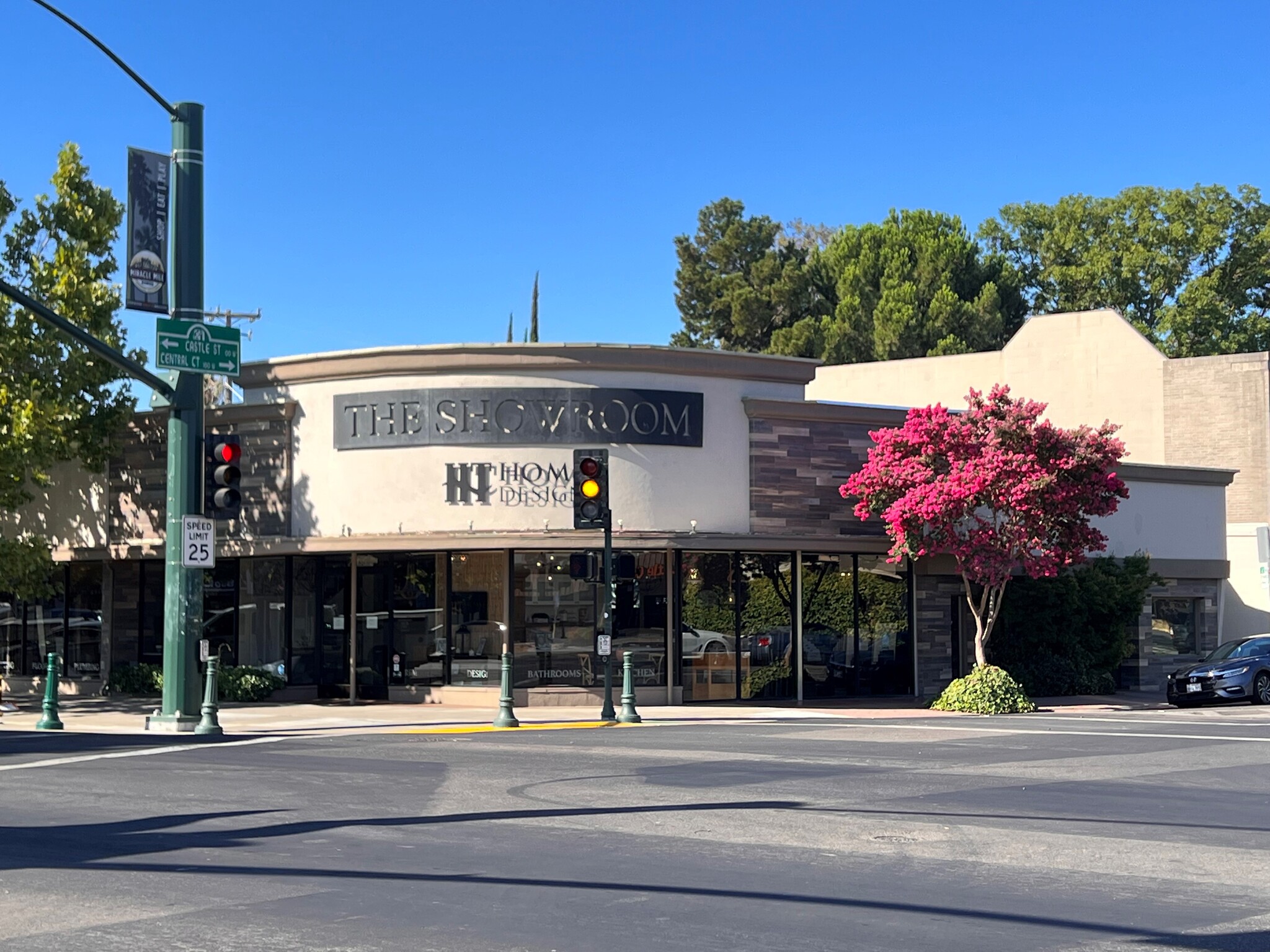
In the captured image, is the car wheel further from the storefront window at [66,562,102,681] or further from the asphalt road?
the storefront window at [66,562,102,681]

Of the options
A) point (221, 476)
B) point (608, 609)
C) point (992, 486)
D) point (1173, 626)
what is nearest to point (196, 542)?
point (221, 476)

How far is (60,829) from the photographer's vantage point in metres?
11.6

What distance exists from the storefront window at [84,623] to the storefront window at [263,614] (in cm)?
378

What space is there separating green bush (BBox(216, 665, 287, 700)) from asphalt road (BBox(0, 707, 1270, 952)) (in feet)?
30.4

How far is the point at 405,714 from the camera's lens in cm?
2552

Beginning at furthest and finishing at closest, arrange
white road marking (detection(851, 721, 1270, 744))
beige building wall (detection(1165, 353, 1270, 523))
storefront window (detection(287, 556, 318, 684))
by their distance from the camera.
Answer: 1. beige building wall (detection(1165, 353, 1270, 523))
2. storefront window (detection(287, 556, 318, 684))
3. white road marking (detection(851, 721, 1270, 744))

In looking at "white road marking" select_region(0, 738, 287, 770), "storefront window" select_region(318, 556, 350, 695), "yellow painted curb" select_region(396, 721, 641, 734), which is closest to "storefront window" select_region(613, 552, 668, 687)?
"yellow painted curb" select_region(396, 721, 641, 734)

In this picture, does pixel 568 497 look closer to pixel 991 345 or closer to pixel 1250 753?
pixel 1250 753

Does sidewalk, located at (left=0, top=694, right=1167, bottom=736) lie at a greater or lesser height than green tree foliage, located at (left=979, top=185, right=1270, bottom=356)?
lesser

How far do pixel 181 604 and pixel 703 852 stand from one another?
12.9 meters

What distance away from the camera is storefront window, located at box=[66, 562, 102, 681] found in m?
31.4

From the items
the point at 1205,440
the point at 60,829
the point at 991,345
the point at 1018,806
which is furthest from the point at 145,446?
the point at 991,345

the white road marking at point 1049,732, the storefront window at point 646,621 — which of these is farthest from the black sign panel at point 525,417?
the white road marking at point 1049,732

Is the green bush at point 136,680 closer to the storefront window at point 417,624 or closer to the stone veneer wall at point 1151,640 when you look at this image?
the storefront window at point 417,624
